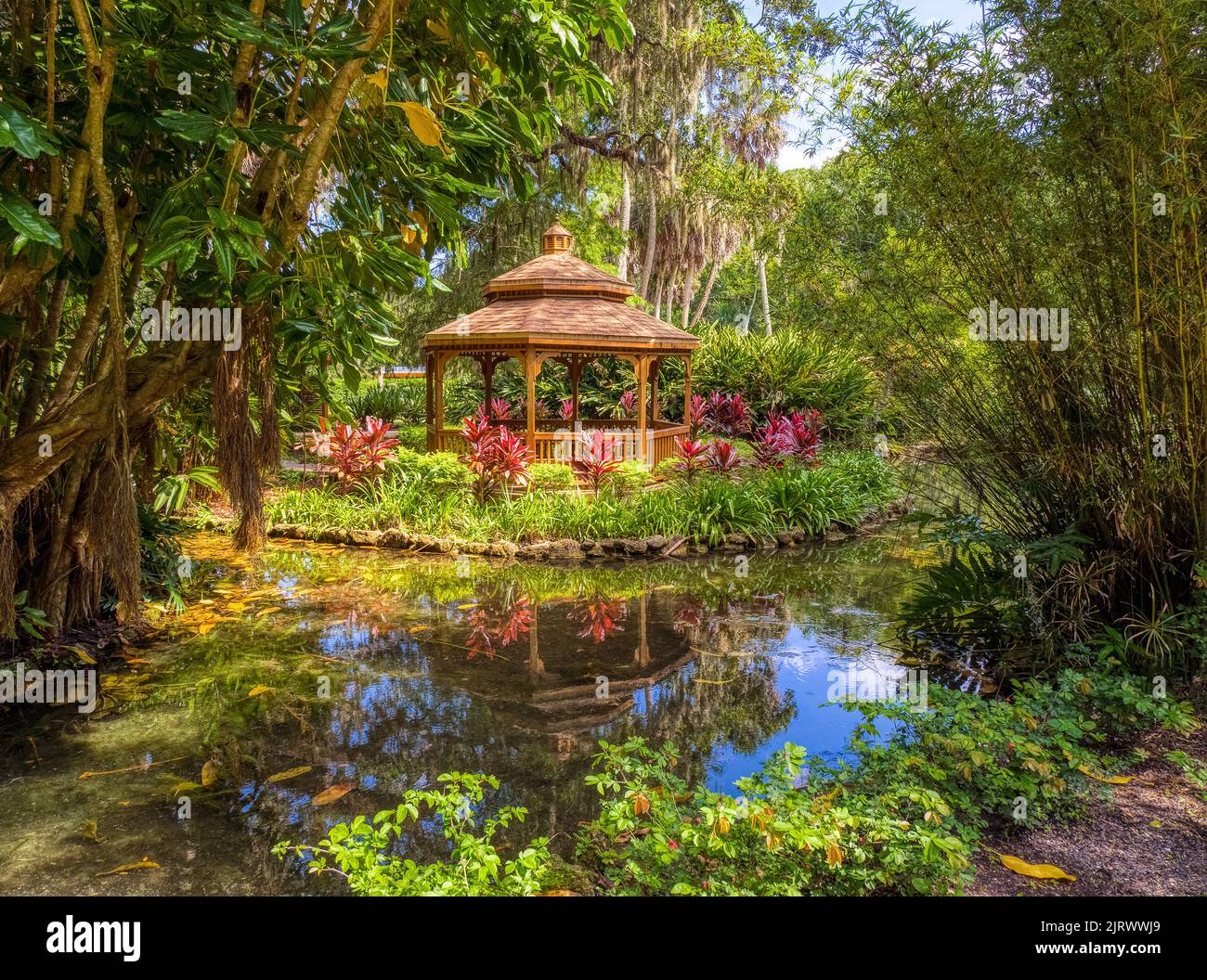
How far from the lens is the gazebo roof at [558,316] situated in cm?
1238

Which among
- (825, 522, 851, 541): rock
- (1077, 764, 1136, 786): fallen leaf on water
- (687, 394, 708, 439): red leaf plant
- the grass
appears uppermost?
(687, 394, 708, 439): red leaf plant

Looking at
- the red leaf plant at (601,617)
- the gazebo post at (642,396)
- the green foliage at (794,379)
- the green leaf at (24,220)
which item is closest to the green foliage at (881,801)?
the red leaf plant at (601,617)

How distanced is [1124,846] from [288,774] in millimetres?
3719

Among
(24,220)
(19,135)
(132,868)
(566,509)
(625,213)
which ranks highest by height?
(625,213)

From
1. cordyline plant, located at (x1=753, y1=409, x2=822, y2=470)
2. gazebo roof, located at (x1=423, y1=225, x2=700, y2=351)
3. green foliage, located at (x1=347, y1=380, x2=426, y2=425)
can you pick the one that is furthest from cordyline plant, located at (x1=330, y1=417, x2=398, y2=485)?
green foliage, located at (x1=347, y1=380, x2=426, y2=425)

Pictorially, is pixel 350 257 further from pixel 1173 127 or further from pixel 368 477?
pixel 368 477

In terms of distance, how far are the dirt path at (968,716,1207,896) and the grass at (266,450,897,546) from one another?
674 cm

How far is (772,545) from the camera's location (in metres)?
10.2

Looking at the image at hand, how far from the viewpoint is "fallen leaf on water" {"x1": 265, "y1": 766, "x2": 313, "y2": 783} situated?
3.80m

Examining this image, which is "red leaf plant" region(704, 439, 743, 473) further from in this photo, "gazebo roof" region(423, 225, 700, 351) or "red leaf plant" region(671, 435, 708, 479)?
"gazebo roof" region(423, 225, 700, 351)

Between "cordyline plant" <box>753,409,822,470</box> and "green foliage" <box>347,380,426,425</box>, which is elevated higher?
"green foliage" <box>347,380,426,425</box>

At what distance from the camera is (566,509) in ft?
33.2

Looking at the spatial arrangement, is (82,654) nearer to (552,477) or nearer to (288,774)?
(288,774)

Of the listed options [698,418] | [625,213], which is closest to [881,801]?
[698,418]
